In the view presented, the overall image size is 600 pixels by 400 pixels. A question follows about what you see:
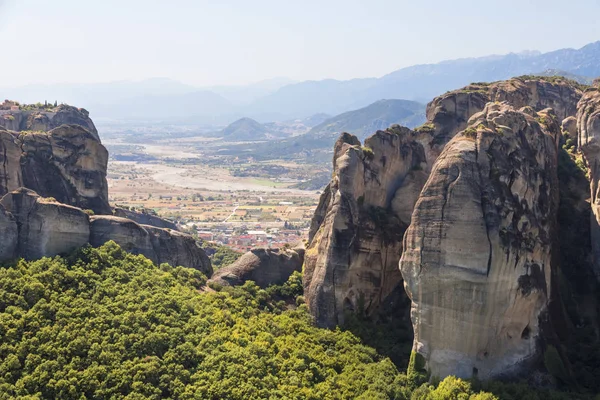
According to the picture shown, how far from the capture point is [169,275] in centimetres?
3359

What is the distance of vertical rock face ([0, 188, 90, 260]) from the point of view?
31.0 m

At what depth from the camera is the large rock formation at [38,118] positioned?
6644 centimetres

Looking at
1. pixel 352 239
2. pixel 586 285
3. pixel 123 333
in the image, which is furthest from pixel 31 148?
pixel 586 285

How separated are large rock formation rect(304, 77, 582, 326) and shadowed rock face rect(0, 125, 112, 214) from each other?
57.6 ft

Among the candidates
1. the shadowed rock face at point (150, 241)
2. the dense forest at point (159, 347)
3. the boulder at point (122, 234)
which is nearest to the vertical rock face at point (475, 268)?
the dense forest at point (159, 347)

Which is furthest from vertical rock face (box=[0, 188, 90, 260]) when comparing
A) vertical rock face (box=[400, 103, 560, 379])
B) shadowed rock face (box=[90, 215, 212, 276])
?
vertical rock face (box=[400, 103, 560, 379])

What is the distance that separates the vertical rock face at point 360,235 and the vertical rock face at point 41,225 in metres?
14.2

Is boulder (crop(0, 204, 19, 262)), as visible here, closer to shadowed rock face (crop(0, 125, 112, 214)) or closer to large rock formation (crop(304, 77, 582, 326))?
shadowed rock face (crop(0, 125, 112, 214))

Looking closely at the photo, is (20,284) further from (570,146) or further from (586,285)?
(570,146)

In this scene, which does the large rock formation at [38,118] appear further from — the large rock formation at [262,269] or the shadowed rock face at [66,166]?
the large rock formation at [262,269]

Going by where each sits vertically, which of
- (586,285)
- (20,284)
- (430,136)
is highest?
(430,136)

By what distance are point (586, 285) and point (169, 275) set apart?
965 inches

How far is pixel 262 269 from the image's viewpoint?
38281 mm

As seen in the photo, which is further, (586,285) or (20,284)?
(586,285)
